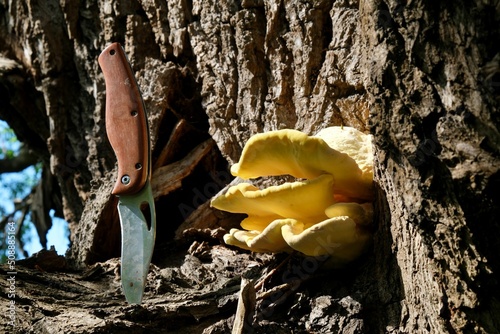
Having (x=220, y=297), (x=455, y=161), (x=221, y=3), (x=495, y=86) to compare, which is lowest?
(x=220, y=297)

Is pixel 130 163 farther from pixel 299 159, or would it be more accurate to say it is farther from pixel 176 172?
pixel 299 159

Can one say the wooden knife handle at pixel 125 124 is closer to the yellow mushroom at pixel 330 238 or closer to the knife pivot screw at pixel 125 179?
the knife pivot screw at pixel 125 179

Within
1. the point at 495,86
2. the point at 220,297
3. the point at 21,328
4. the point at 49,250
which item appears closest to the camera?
the point at 495,86

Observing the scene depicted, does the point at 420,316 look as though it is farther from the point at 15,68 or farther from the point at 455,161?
the point at 15,68

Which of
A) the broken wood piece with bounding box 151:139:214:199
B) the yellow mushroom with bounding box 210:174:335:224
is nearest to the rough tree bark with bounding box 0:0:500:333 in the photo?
the broken wood piece with bounding box 151:139:214:199

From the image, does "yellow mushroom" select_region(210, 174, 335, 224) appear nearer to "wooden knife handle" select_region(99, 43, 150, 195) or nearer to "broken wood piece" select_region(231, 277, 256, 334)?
"broken wood piece" select_region(231, 277, 256, 334)

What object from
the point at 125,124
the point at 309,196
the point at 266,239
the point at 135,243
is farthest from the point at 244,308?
the point at 125,124

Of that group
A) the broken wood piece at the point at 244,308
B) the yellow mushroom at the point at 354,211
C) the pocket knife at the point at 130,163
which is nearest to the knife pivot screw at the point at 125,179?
the pocket knife at the point at 130,163

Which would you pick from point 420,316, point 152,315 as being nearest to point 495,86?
point 420,316
